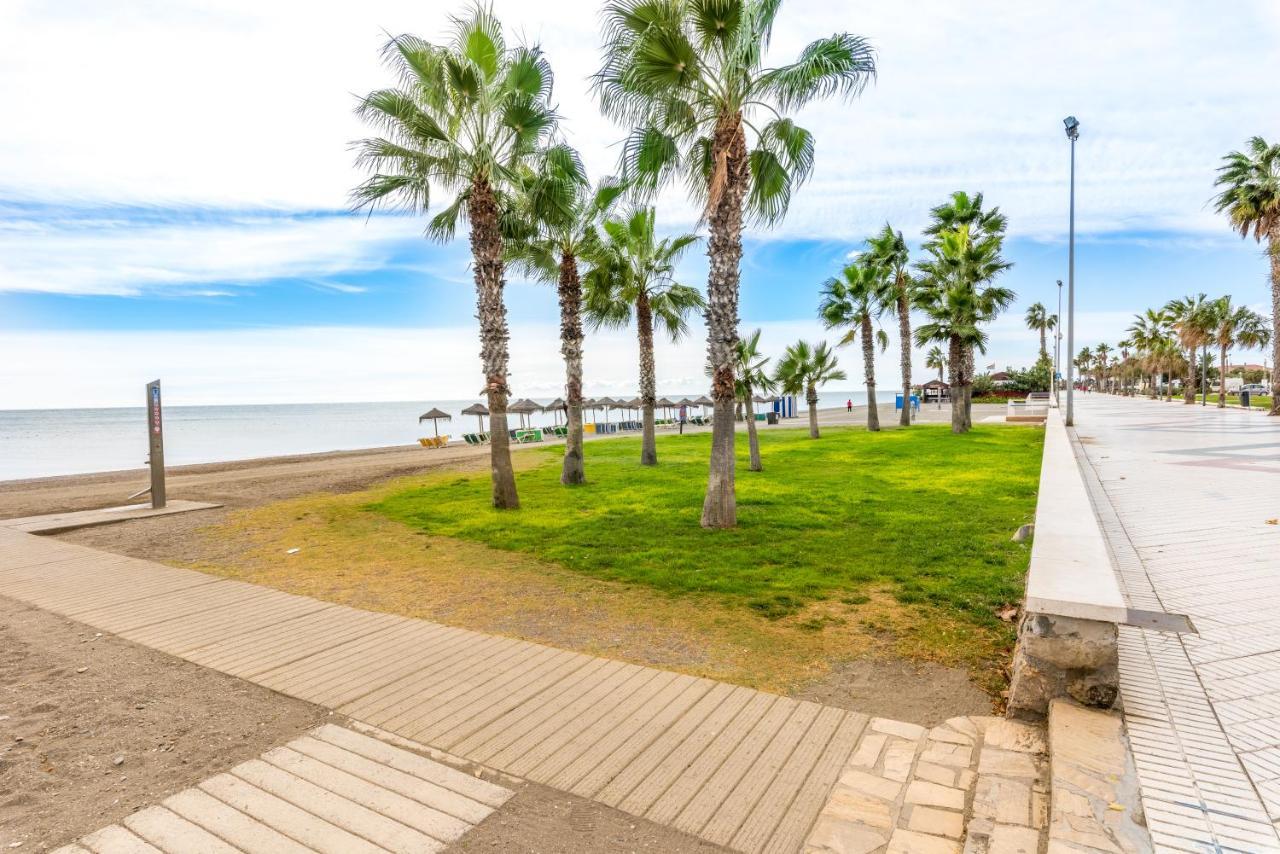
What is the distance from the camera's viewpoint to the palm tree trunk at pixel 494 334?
1147 centimetres

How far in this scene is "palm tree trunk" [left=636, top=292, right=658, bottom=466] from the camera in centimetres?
1788

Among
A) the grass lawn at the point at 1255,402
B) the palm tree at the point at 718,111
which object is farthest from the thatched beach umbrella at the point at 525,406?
the grass lawn at the point at 1255,402

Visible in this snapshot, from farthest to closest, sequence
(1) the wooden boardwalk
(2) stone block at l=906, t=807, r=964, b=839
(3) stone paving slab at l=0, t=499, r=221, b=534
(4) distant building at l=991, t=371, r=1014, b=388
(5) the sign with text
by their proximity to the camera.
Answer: (4) distant building at l=991, t=371, r=1014, b=388, (5) the sign with text, (3) stone paving slab at l=0, t=499, r=221, b=534, (1) the wooden boardwalk, (2) stone block at l=906, t=807, r=964, b=839

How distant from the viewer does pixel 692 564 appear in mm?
7488

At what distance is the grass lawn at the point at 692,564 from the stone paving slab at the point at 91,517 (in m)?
1.33

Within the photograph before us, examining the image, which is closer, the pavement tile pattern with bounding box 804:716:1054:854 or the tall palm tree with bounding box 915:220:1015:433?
the pavement tile pattern with bounding box 804:716:1054:854

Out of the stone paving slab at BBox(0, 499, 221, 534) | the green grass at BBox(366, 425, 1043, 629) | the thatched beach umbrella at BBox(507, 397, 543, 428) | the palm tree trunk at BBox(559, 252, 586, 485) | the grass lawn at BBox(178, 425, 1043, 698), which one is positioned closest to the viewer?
the grass lawn at BBox(178, 425, 1043, 698)

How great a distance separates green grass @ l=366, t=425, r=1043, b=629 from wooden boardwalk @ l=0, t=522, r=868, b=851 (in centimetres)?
197

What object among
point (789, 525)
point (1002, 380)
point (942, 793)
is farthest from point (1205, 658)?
point (1002, 380)

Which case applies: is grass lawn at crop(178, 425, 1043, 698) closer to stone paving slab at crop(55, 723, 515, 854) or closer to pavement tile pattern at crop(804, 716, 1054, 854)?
pavement tile pattern at crop(804, 716, 1054, 854)

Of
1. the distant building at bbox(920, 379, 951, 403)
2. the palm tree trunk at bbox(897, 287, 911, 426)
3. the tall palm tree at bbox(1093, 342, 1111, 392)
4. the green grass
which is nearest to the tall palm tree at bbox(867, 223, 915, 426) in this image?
the palm tree trunk at bbox(897, 287, 911, 426)

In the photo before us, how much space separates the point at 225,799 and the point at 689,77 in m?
9.23

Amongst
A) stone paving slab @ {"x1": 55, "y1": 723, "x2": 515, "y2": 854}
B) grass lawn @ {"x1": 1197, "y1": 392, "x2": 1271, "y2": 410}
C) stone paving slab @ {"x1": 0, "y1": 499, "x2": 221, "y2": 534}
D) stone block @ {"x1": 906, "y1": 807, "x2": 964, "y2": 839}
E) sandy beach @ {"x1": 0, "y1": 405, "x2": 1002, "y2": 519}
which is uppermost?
grass lawn @ {"x1": 1197, "y1": 392, "x2": 1271, "y2": 410}

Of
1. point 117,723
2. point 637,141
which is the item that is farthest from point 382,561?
point 637,141
